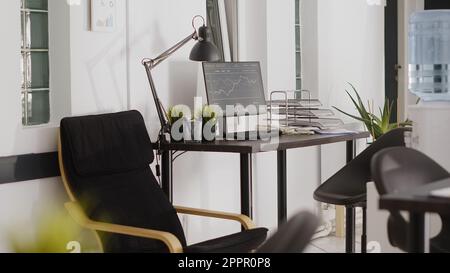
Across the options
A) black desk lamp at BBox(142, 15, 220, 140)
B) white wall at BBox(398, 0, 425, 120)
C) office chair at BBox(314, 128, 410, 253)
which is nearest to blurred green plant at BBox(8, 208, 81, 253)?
black desk lamp at BBox(142, 15, 220, 140)

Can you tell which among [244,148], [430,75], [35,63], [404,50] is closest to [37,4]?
[35,63]

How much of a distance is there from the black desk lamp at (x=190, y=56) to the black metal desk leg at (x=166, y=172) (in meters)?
0.13

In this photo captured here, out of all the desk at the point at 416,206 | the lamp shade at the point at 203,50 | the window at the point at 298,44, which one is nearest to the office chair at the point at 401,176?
the desk at the point at 416,206

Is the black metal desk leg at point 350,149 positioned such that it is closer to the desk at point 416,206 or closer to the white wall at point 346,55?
the white wall at point 346,55

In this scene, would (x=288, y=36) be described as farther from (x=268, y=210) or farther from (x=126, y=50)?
(x=126, y=50)

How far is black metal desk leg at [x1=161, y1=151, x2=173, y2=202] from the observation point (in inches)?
158

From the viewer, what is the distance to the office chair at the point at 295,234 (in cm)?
133

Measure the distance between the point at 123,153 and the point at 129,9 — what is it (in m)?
0.82

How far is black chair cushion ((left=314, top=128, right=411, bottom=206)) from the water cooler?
288 mm
